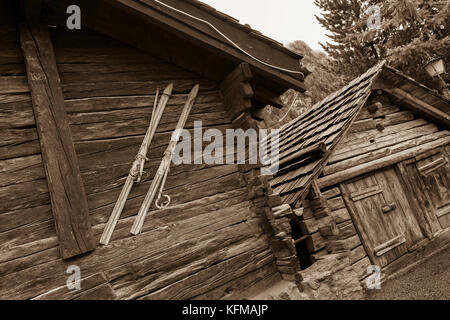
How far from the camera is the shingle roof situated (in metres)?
5.77

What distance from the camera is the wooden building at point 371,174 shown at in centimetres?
597

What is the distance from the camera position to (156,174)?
3256mm

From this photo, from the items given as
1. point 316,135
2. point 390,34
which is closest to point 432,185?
point 316,135

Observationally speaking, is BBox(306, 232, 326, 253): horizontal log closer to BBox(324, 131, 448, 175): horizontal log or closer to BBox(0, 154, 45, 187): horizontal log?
BBox(324, 131, 448, 175): horizontal log

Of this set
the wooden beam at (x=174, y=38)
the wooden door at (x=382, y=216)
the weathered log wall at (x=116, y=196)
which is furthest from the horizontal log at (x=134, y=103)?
the wooden door at (x=382, y=216)

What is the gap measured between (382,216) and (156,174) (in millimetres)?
5581

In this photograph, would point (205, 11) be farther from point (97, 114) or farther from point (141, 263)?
point (141, 263)

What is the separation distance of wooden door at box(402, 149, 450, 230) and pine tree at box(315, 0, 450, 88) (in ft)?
24.5

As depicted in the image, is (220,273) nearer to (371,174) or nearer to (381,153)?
(371,174)

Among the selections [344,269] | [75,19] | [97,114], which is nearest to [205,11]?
[75,19]

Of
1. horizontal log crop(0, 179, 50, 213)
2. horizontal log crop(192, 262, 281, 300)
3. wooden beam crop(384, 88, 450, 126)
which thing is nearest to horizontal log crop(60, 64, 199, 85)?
horizontal log crop(0, 179, 50, 213)

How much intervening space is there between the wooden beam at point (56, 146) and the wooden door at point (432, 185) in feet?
24.5

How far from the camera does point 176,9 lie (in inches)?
127

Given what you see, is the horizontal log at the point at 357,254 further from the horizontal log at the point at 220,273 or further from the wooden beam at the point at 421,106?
the wooden beam at the point at 421,106
